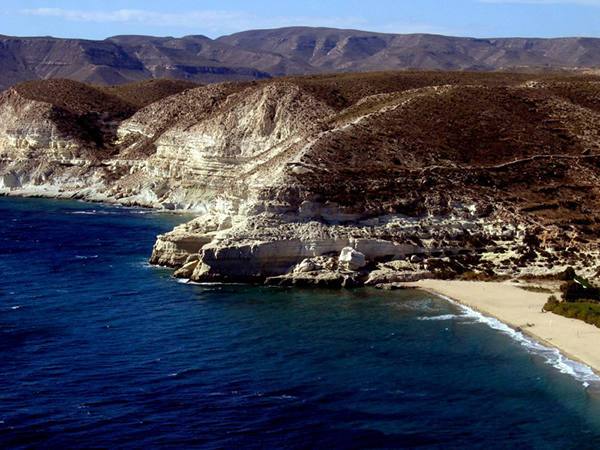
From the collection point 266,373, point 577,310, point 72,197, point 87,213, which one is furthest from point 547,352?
point 72,197

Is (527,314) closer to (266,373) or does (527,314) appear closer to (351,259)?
(351,259)

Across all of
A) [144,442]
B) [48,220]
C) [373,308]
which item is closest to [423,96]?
[373,308]

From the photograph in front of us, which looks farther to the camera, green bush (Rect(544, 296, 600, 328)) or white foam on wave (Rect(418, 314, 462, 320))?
white foam on wave (Rect(418, 314, 462, 320))

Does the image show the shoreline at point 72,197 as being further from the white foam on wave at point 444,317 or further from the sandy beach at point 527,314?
the white foam on wave at point 444,317

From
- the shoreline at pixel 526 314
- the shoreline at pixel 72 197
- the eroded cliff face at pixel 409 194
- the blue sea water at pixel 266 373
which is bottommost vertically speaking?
the shoreline at pixel 72 197

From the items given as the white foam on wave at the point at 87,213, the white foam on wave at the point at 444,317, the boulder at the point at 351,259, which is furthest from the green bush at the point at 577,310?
the white foam on wave at the point at 87,213

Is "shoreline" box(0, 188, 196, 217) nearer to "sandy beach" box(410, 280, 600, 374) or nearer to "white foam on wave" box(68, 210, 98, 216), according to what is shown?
"white foam on wave" box(68, 210, 98, 216)

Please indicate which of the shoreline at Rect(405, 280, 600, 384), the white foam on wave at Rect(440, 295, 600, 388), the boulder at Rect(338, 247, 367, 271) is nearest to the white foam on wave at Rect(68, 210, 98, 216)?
the boulder at Rect(338, 247, 367, 271)

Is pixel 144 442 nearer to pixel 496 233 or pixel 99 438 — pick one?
pixel 99 438
